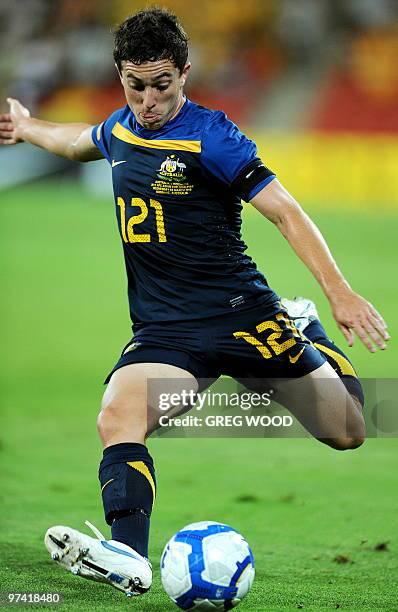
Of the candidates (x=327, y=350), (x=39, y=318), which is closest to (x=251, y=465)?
(x=327, y=350)

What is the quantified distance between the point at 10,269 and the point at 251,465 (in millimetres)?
8693

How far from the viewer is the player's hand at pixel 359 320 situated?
12.5 ft

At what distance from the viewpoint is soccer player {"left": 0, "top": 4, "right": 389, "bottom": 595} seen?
3.96 m

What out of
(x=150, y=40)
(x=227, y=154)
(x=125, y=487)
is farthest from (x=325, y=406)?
(x=150, y=40)

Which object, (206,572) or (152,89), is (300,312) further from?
(206,572)

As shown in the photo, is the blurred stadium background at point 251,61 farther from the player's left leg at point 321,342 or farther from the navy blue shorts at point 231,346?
the navy blue shorts at point 231,346

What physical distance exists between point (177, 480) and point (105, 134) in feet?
7.80

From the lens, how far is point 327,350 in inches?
201

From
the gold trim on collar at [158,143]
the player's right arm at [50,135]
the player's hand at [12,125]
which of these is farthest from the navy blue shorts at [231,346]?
the player's hand at [12,125]

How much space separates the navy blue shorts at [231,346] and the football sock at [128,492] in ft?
1.32

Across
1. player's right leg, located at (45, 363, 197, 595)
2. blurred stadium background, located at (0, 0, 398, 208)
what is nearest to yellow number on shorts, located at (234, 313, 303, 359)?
player's right leg, located at (45, 363, 197, 595)

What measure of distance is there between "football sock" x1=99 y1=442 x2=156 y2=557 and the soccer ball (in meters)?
0.16

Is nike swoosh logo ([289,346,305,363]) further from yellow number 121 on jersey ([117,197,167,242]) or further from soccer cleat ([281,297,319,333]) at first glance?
yellow number 121 on jersey ([117,197,167,242])

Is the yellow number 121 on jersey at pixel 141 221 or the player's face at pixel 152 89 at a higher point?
the player's face at pixel 152 89
